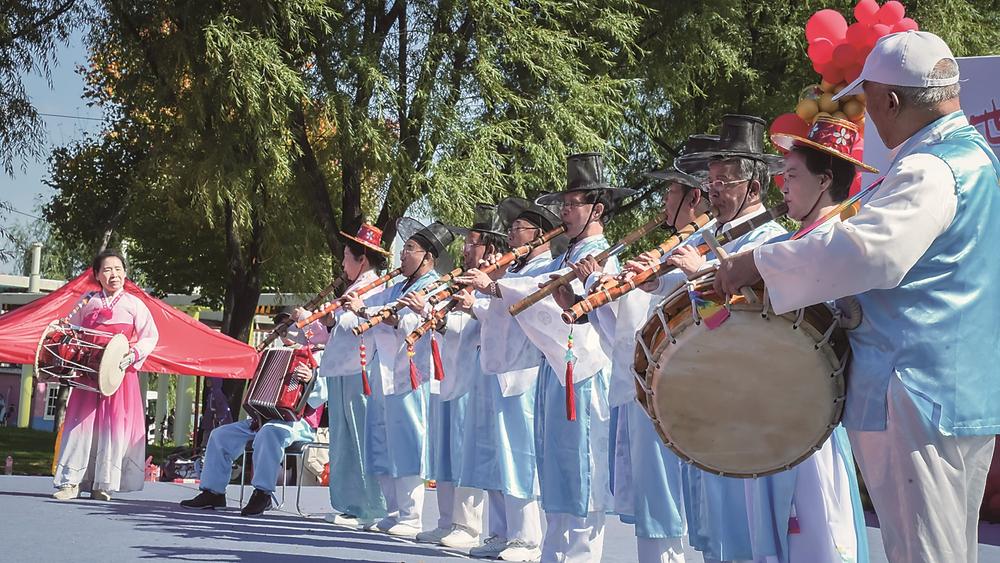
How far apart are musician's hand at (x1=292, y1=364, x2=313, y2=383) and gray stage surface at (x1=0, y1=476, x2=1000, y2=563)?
1.03 meters

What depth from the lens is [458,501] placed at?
7676mm

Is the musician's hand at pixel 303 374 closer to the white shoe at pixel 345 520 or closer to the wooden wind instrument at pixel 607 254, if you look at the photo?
the white shoe at pixel 345 520

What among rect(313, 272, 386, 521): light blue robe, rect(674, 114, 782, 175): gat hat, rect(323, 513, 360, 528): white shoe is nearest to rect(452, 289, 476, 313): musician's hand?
rect(313, 272, 386, 521): light blue robe

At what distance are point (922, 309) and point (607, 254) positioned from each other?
245cm

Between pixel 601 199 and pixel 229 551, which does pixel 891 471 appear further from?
pixel 229 551

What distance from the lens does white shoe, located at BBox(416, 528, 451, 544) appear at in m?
7.53

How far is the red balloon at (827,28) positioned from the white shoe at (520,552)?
3592 mm

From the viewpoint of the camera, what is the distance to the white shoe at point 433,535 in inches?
296

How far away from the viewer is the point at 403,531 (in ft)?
26.0

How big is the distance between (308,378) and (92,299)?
5.87 feet

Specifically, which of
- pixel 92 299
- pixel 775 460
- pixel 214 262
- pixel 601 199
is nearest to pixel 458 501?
pixel 601 199

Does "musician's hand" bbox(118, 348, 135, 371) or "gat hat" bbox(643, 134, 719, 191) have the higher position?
"gat hat" bbox(643, 134, 719, 191)

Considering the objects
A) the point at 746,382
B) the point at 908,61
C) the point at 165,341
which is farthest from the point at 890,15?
the point at 165,341

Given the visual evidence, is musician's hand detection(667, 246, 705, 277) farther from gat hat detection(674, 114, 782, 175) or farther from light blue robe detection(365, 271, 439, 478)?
light blue robe detection(365, 271, 439, 478)
